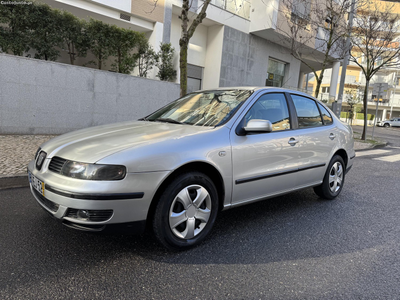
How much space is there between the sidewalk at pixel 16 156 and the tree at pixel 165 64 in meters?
5.18

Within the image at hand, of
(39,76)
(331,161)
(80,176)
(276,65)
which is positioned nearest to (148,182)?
(80,176)

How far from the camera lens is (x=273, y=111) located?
3.57 meters

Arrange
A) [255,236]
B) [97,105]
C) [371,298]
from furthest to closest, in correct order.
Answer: [97,105] → [255,236] → [371,298]

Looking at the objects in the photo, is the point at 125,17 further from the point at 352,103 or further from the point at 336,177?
the point at 352,103

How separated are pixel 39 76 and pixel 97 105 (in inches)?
74.1

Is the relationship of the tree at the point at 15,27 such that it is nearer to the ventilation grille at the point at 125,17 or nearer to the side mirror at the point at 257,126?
the ventilation grille at the point at 125,17

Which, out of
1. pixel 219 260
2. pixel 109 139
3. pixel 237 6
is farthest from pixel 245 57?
pixel 219 260

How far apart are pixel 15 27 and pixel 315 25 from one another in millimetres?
13502

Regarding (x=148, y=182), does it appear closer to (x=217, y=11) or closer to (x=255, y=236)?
(x=255, y=236)

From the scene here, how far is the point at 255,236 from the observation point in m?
3.09

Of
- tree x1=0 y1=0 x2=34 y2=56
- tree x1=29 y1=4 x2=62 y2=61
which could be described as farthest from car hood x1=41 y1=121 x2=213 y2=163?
tree x1=29 y1=4 x2=62 y2=61

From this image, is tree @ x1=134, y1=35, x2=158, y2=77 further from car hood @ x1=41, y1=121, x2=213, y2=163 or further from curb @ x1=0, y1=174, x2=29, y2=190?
car hood @ x1=41, y1=121, x2=213, y2=163

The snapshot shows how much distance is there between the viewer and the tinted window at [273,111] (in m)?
3.34

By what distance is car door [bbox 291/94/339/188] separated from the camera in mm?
3752
